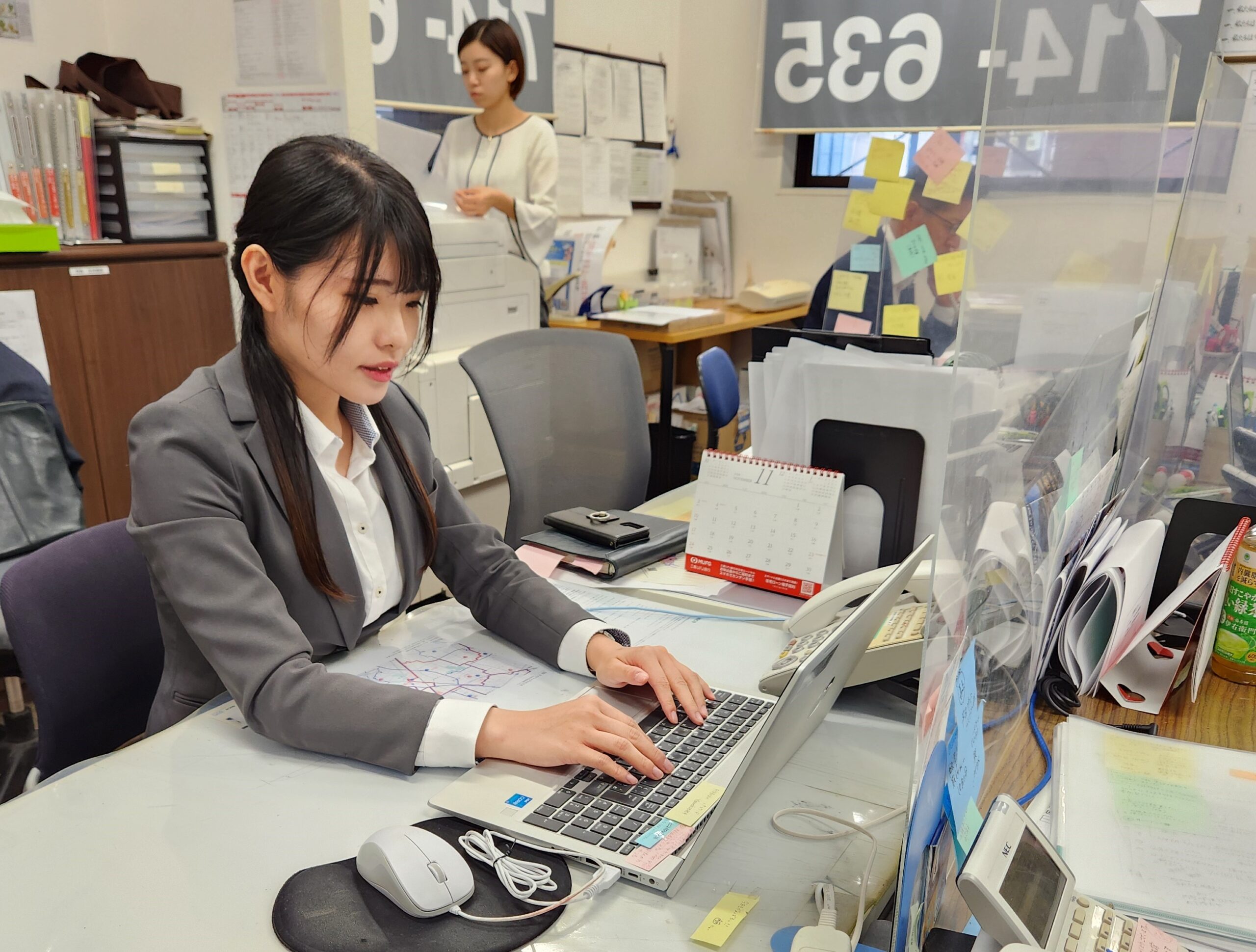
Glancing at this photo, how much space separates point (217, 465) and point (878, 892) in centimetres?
81

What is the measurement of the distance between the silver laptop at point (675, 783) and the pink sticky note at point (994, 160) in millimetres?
366

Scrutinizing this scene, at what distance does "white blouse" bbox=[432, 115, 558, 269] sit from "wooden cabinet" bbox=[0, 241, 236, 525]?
907mm

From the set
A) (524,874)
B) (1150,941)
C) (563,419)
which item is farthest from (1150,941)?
(563,419)

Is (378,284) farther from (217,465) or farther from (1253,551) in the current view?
(1253,551)

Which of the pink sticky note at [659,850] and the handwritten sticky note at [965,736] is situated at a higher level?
the handwritten sticky note at [965,736]

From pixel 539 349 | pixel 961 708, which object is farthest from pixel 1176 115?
pixel 961 708

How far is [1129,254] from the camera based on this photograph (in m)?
1.34

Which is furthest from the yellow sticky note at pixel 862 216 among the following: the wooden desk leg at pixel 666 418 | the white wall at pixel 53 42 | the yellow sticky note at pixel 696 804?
the yellow sticky note at pixel 696 804

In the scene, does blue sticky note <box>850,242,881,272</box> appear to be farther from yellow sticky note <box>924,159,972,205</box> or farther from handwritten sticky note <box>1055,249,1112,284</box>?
handwritten sticky note <box>1055,249,1112,284</box>

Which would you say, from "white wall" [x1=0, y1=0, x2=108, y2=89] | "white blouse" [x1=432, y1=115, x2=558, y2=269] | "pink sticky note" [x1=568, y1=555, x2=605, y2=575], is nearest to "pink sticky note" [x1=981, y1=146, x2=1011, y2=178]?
"pink sticky note" [x1=568, y1=555, x2=605, y2=575]

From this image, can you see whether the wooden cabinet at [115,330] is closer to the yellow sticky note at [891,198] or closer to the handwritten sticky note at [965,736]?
the yellow sticky note at [891,198]

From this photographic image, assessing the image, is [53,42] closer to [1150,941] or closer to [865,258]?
[865,258]

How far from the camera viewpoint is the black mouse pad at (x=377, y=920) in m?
0.71

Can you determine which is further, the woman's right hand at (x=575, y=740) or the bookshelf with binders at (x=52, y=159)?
the bookshelf with binders at (x=52, y=159)
